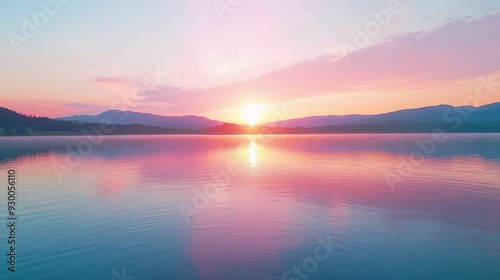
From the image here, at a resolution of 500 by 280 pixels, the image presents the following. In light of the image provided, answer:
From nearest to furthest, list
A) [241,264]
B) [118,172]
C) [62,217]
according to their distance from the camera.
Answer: [241,264]
[62,217]
[118,172]

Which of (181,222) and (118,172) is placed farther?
(118,172)

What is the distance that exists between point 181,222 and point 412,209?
20.0m

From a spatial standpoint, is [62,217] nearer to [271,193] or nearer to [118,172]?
[271,193]

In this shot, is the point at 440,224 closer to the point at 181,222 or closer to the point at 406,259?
the point at 406,259

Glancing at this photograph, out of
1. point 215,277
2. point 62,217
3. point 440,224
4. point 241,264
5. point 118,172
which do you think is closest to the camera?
point 215,277

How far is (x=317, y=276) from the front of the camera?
44.8 ft

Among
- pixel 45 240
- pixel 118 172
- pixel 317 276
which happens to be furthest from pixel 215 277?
pixel 118 172

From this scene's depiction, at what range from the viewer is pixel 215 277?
13273 mm

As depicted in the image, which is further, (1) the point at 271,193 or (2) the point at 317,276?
(1) the point at 271,193

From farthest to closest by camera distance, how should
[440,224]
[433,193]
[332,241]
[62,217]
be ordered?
[433,193], [62,217], [440,224], [332,241]

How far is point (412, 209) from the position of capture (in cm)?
2458

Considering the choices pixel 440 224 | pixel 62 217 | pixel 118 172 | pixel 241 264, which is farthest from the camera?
pixel 118 172

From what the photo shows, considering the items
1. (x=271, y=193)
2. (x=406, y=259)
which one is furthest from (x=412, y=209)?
(x=271, y=193)

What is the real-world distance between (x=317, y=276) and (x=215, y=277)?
5.00 meters
